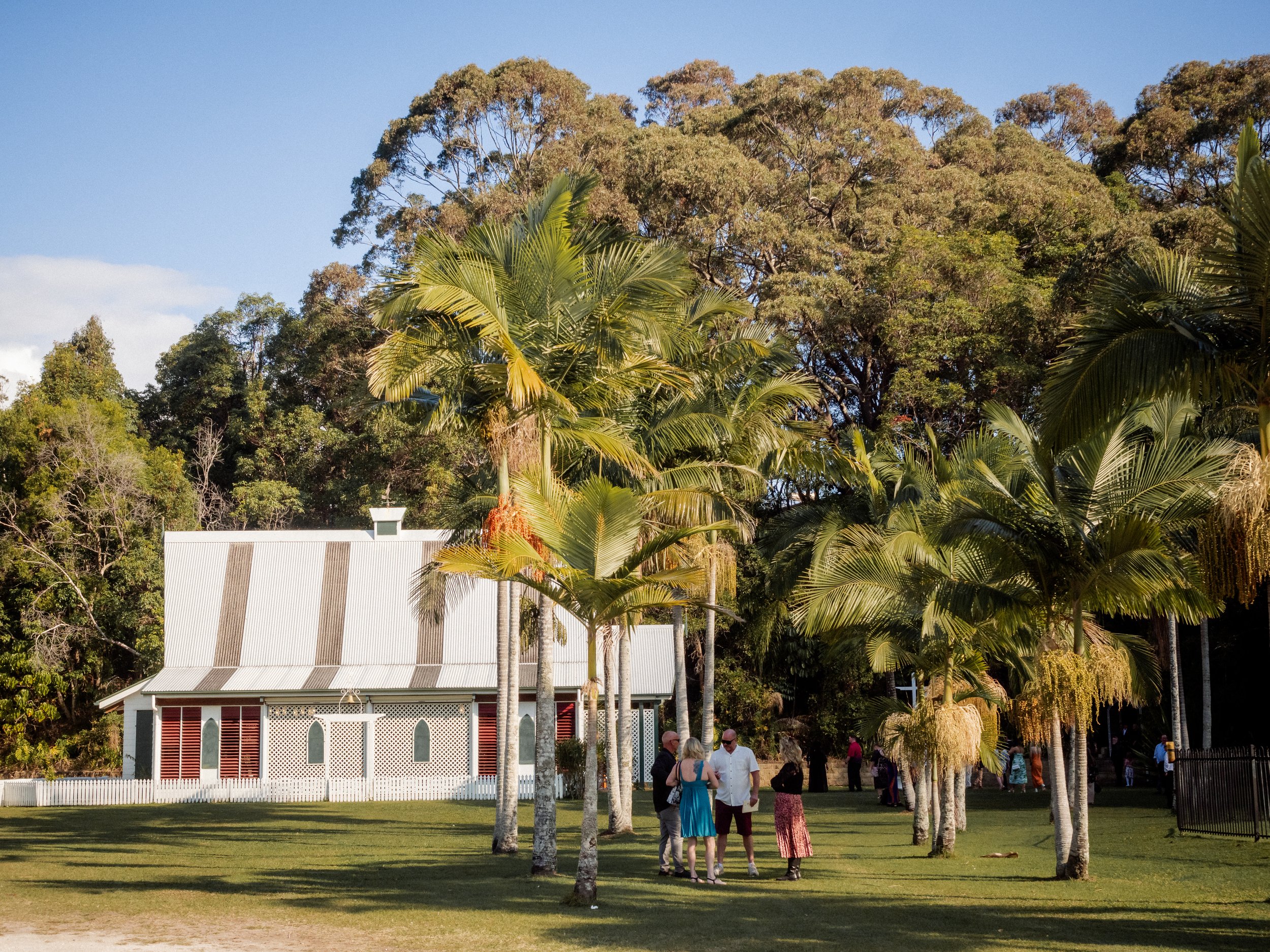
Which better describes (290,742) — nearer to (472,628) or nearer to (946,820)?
(472,628)

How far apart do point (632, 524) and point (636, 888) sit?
396 centimetres

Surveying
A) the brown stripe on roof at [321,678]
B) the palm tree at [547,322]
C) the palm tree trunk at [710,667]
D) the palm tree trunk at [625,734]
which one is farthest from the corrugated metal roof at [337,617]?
the palm tree at [547,322]

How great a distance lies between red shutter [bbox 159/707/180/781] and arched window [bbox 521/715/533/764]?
9516 mm

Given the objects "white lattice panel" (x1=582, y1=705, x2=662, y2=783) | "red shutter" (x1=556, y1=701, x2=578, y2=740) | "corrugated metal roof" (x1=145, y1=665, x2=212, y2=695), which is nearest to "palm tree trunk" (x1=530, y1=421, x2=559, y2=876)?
"white lattice panel" (x1=582, y1=705, x2=662, y2=783)

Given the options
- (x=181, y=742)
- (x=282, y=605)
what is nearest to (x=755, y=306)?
(x=282, y=605)

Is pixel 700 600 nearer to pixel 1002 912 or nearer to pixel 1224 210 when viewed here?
pixel 1002 912

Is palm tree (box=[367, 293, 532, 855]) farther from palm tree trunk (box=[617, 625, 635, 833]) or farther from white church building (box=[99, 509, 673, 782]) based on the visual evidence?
white church building (box=[99, 509, 673, 782])

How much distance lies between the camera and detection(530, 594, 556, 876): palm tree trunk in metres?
13.6

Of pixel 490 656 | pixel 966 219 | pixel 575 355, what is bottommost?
pixel 490 656

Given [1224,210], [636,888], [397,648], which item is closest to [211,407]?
[397,648]

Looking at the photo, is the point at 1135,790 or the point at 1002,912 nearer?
the point at 1002,912

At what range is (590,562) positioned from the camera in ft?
39.2

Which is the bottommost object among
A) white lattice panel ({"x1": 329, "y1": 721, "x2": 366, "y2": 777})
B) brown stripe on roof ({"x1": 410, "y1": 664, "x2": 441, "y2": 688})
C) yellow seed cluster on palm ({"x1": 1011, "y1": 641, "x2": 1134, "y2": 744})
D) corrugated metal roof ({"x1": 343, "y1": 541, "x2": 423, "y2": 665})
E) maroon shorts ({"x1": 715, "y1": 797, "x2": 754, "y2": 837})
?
white lattice panel ({"x1": 329, "y1": 721, "x2": 366, "y2": 777})

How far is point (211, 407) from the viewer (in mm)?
54438
